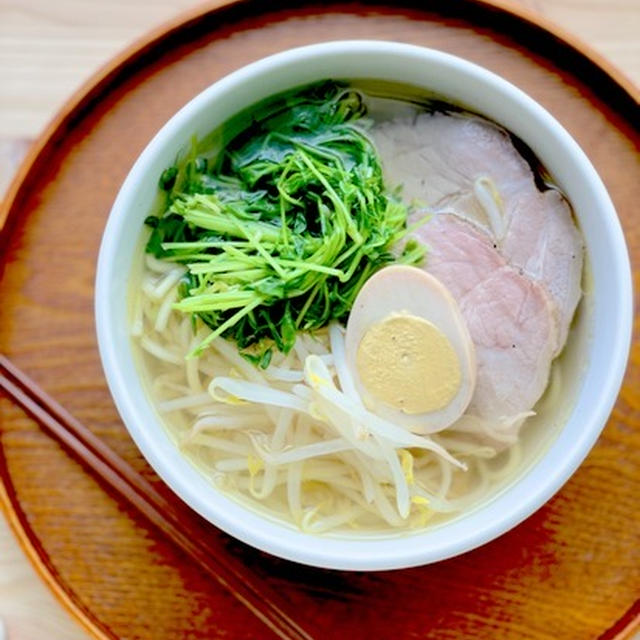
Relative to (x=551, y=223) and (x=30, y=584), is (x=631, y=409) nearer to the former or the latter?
(x=551, y=223)

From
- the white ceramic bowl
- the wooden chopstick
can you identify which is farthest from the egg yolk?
the wooden chopstick

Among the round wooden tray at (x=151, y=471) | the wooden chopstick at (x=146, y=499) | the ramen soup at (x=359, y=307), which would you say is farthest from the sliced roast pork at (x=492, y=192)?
the wooden chopstick at (x=146, y=499)

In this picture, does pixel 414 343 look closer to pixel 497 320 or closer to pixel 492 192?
pixel 497 320

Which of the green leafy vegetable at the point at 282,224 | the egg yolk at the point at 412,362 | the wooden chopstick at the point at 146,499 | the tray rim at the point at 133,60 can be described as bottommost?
the wooden chopstick at the point at 146,499

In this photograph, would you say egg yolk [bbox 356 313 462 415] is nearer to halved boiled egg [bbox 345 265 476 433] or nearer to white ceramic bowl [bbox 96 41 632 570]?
halved boiled egg [bbox 345 265 476 433]

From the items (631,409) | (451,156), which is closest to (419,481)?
(631,409)

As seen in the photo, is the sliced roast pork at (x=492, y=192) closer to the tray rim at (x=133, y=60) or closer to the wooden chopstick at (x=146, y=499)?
the tray rim at (x=133, y=60)

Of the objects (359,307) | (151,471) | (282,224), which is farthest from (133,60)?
(151,471)
